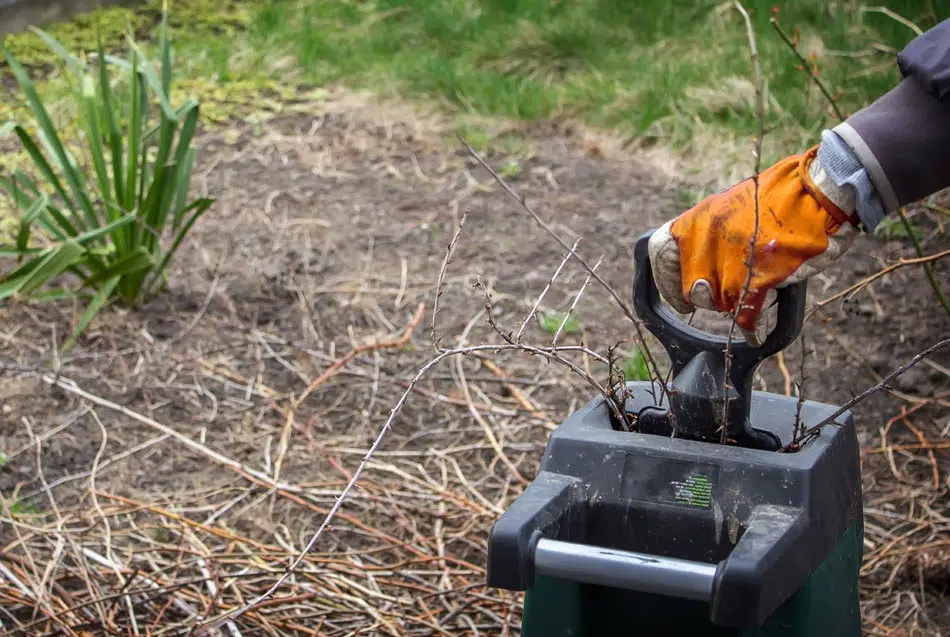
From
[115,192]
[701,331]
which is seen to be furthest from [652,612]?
[115,192]

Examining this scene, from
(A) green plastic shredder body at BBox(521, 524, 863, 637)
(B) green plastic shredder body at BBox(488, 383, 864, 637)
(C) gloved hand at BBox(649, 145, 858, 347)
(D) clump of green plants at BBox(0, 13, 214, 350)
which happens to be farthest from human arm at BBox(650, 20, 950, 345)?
(D) clump of green plants at BBox(0, 13, 214, 350)

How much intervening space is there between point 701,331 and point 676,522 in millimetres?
275

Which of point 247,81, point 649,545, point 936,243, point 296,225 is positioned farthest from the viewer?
point 247,81

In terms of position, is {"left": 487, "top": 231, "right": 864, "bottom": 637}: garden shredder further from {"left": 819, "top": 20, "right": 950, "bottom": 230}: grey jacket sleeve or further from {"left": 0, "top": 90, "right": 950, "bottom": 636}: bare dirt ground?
{"left": 0, "top": 90, "right": 950, "bottom": 636}: bare dirt ground

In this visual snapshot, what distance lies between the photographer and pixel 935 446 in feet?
8.02

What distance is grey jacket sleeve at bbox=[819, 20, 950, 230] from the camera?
151cm

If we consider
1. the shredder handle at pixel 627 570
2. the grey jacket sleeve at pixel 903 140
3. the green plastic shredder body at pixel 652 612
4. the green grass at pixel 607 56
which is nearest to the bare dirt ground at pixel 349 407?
the grey jacket sleeve at pixel 903 140

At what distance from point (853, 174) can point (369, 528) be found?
125cm

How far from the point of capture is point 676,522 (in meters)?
1.35

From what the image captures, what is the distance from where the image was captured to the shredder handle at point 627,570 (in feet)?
3.89

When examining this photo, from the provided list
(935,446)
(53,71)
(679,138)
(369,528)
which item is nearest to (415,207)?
(679,138)

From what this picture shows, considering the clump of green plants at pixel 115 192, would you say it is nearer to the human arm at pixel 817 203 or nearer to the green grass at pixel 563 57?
the green grass at pixel 563 57

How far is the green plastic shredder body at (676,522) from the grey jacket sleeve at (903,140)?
1.04 feet

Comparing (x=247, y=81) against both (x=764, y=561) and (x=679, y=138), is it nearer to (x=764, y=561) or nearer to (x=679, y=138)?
(x=679, y=138)
